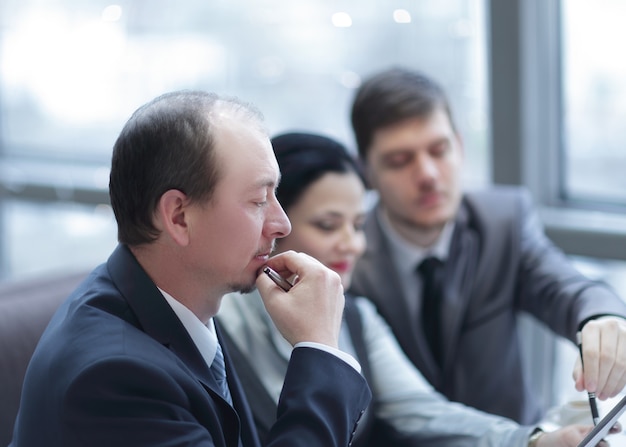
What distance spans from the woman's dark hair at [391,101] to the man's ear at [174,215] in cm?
122

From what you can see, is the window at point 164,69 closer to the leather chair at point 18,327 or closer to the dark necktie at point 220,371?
the leather chair at point 18,327

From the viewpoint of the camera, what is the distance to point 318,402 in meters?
1.25

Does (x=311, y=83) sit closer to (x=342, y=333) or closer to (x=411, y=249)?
(x=411, y=249)

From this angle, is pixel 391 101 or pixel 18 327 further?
pixel 391 101

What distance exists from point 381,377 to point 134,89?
2338mm

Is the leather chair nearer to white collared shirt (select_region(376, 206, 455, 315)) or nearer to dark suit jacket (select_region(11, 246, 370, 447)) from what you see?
dark suit jacket (select_region(11, 246, 370, 447))

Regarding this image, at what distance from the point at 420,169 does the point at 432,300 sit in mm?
353

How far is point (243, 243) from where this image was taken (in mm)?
1334

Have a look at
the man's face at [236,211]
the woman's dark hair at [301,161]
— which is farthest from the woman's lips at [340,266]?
the man's face at [236,211]

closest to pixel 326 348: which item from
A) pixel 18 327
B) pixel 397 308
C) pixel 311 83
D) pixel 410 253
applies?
pixel 18 327

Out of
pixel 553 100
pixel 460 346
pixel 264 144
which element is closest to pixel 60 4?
pixel 553 100

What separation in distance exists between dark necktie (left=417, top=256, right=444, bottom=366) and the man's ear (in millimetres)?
1244

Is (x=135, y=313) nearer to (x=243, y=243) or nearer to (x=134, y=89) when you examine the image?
(x=243, y=243)

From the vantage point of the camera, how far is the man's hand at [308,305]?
135cm
